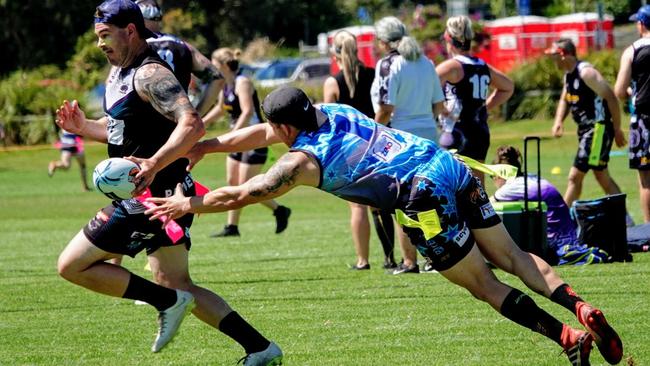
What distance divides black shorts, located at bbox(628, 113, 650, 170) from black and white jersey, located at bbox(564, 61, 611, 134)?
2.71 feet

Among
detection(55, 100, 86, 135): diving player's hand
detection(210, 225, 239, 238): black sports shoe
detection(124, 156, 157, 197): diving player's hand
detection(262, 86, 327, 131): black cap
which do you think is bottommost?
detection(210, 225, 239, 238): black sports shoe

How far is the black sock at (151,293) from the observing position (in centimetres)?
631

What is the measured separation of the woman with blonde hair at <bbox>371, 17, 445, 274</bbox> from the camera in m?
9.93

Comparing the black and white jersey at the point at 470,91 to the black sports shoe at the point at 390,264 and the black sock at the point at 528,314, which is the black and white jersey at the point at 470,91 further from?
the black sock at the point at 528,314

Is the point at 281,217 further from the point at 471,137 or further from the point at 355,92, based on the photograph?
the point at 471,137

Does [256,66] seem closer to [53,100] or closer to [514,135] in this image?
[53,100]

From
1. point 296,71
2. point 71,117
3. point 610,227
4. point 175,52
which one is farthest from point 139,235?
point 296,71

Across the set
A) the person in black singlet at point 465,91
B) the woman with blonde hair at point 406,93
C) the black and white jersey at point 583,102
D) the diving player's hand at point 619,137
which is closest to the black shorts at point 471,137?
the person in black singlet at point 465,91

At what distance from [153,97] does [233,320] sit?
1.27m

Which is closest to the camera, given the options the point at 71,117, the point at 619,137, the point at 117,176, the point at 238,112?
the point at 117,176

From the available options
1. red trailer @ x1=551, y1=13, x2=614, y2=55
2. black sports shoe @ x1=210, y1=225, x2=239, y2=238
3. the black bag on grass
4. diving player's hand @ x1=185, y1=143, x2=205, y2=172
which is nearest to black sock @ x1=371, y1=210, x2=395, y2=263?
the black bag on grass

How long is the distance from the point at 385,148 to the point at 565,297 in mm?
1234

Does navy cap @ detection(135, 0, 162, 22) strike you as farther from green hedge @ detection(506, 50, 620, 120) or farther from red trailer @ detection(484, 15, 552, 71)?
red trailer @ detection(484, 15, 552, 71)

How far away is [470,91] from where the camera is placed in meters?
10.5
